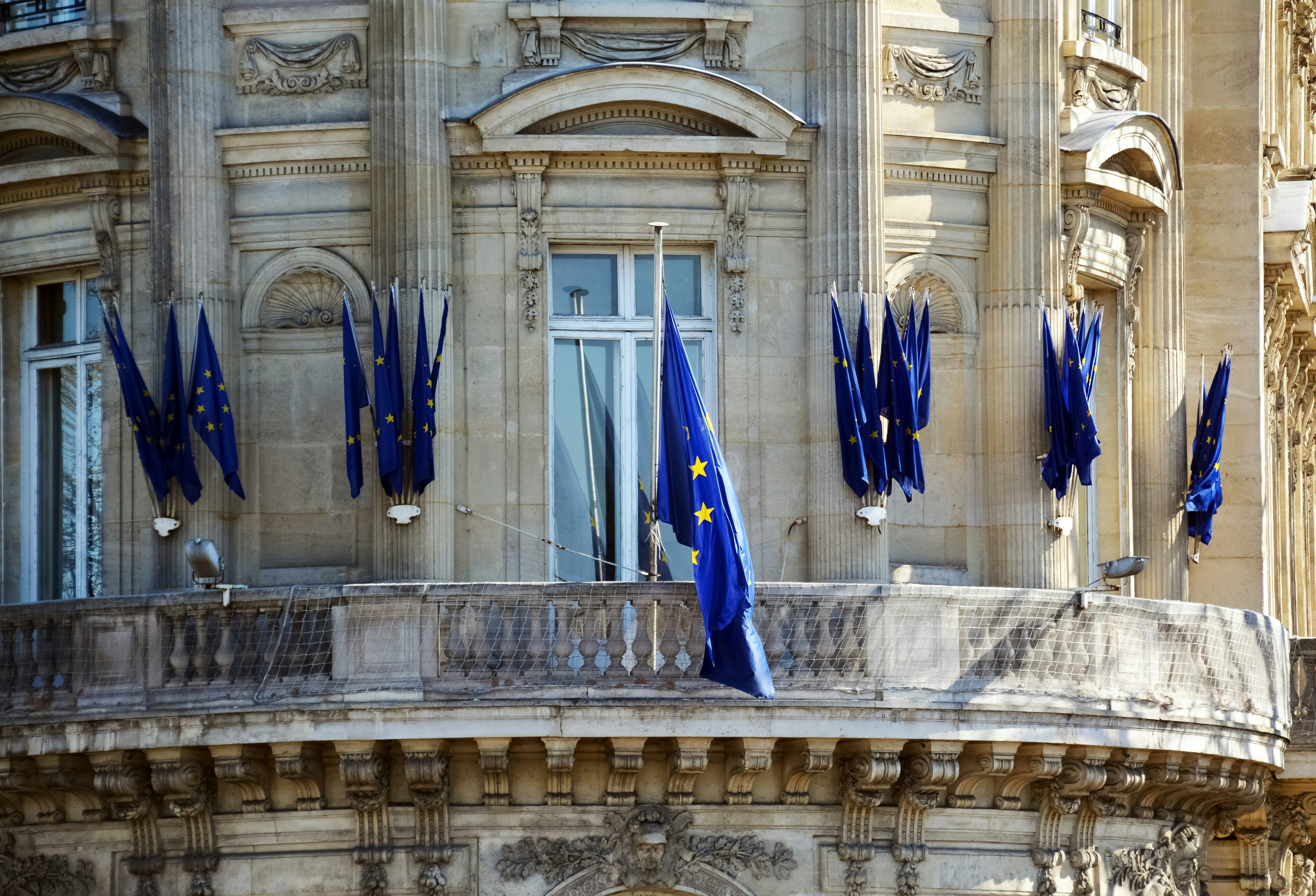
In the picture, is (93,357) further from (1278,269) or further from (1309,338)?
(1309,338)

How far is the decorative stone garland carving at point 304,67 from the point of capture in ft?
102

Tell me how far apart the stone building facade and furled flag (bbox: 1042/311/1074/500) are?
215 millimetres

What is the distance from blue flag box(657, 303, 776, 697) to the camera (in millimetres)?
27328

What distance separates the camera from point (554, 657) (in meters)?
27.8

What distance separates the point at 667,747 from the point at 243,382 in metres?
6.46

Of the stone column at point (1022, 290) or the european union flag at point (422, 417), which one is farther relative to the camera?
the stone column at point (1022, 290)

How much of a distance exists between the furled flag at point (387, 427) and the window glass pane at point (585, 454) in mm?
1851

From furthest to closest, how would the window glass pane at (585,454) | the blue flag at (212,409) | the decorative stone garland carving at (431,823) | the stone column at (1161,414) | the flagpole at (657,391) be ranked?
the stone column at (1161,414), the window glass pane at (585,454), the blue flag at (212,409), the flagpole at (657,391), the decorative stone garland carving at (431,823)

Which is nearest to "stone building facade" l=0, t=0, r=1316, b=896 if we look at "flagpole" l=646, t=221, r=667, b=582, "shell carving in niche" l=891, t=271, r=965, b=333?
"shell carving in niche" l=891, t=271, r=965, b=333

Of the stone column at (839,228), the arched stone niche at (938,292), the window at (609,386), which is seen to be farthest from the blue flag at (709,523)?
the arched stone niche at (938,292)

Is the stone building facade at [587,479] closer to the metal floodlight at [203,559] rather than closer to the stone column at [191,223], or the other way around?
the stone column at [191,223]

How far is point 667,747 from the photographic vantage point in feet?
92.2

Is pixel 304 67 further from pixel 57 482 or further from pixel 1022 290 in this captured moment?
pixel 1022 290

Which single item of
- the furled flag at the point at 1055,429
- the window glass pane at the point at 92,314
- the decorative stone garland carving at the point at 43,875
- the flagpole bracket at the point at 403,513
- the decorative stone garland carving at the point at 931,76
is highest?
the decorative stone garland carving at the point at 931,76
